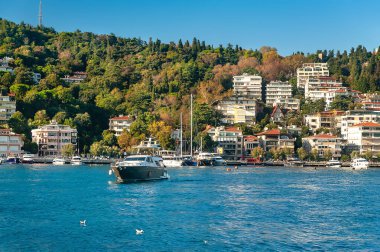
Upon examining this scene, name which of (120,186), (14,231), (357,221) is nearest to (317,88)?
(120,186)

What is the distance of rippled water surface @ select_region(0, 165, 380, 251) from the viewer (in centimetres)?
3058

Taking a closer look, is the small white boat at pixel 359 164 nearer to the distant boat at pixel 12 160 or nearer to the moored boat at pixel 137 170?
the moored boat at pixel 137 170

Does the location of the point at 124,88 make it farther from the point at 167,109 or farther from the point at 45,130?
the point at 45,130

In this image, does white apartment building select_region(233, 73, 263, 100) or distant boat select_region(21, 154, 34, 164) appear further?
white apartment building select_region(233, 73, 263, 100)

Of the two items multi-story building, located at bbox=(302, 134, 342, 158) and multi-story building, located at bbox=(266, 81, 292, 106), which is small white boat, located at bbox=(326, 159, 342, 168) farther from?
multi-story building, located at bbox=(266, 81, 292, 106)

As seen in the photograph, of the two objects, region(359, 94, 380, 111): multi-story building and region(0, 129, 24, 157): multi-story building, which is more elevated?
region(359, 94, 380, 111): multi-story building

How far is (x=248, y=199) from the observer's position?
160 feet

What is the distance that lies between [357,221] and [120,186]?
85.5ft

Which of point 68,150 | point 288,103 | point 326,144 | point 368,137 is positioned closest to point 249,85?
point 288,103

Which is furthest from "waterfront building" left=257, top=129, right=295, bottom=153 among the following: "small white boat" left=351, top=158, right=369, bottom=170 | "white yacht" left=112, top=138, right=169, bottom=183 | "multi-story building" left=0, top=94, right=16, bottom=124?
"white yacht" left=112, top=138, right=169, bottom=183

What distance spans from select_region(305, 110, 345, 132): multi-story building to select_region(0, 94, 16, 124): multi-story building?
60276 millimetres

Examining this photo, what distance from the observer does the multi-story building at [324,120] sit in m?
133

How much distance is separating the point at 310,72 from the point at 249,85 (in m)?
20.9

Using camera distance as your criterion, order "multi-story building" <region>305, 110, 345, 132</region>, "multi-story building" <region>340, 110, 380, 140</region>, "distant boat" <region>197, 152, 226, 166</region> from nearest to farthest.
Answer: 1. "distant boat" <region>197, 152, 226, 166</region>
2. "multi-story building" <region>340, 110, 380, 140</region>
3. "multi-story building" <region>305, 110, 345, 132</region>
